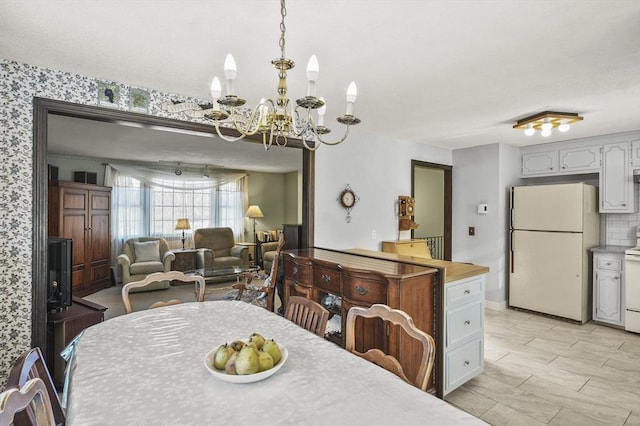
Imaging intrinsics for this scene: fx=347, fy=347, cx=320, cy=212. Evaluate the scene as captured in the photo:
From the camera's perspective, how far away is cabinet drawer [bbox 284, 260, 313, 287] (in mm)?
2977

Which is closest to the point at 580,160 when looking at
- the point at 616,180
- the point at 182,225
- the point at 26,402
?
the point at 616,180

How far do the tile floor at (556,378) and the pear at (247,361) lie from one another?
1956mm

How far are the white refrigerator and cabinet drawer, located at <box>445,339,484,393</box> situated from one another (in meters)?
2.28

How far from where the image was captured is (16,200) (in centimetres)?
225

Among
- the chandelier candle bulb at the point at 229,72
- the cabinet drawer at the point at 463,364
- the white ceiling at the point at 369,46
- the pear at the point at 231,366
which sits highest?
the white ceiling at the point at 369,46

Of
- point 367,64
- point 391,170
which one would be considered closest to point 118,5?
point 367,64

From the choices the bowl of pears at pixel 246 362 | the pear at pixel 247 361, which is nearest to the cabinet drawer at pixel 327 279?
the bowl of pears at pixel 246 362

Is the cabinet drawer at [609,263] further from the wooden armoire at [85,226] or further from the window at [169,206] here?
the wooden armoire at [85,226]

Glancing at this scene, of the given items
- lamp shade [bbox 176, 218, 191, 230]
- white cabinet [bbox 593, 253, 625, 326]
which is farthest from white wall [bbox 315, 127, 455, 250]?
lamp shade [bbox 176, 218, 191, 230]

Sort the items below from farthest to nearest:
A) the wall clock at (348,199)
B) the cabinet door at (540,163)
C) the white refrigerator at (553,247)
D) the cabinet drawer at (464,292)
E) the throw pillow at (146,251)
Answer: the throw pillow at (146,251) < the cabinet door at (540,163) < the white refrigerator at (553,247) < the wall clock at (348,199) < the cabinet drawer at (464,292)

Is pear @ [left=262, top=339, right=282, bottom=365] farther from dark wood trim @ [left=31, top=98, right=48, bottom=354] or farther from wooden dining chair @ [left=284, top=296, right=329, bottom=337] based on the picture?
dark wood trim @ [left=31, top=98, right=48, bottom=354]

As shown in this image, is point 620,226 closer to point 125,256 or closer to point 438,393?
point 438,393

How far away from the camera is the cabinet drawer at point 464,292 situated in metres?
2.54

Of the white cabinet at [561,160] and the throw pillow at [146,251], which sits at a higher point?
the white cabinet at [561,160]
